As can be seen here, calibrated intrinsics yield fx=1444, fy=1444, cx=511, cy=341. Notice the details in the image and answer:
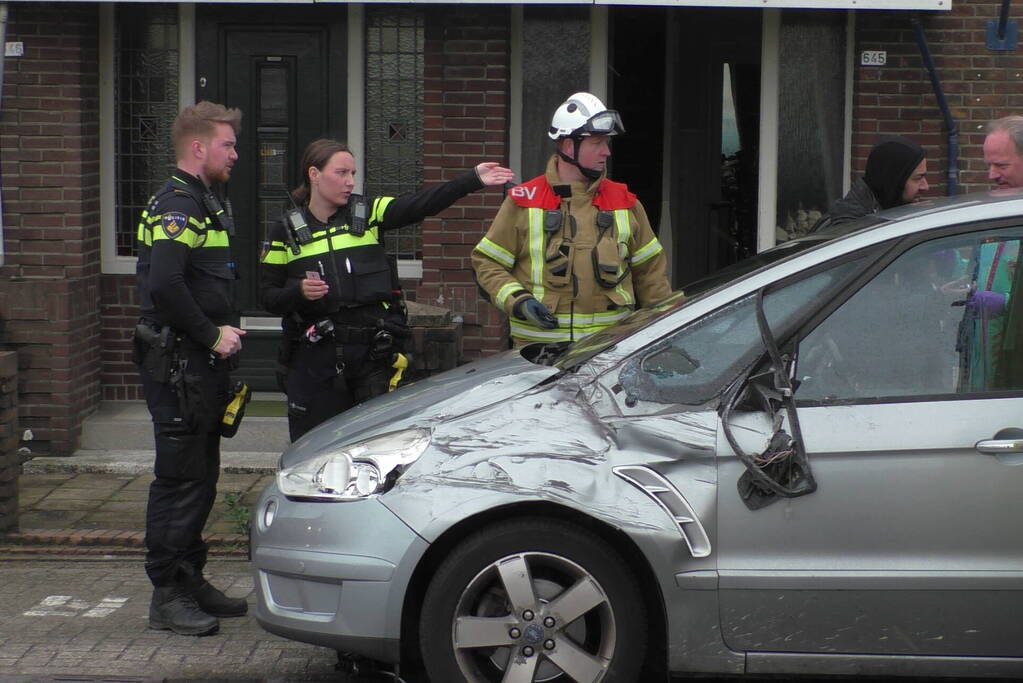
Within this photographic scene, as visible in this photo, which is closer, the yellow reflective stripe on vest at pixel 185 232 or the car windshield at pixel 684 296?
the car windshield at pixel 684 296

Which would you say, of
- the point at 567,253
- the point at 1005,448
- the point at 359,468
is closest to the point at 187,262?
the point at 359,468

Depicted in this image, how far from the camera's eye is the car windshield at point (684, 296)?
4.62 meters

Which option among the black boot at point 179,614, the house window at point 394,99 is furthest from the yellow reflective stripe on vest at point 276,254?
the house window at point 394,99

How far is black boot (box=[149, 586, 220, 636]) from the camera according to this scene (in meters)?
5.47

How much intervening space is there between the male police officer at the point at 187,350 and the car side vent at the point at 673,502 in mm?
1834

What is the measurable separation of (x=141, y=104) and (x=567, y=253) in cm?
424

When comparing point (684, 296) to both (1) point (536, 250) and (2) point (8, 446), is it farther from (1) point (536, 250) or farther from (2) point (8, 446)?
(2) point (8, 446)

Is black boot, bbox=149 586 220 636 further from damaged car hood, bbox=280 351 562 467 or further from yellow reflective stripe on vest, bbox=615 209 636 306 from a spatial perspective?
yellow reflective stripe on vest, bbox=615 209 636 306

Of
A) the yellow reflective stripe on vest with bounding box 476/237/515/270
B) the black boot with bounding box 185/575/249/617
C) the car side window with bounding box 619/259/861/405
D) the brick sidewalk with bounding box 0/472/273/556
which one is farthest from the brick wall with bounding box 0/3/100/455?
the car side window with bounding box 619/259/861/405

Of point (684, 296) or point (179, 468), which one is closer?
point (684, 296)

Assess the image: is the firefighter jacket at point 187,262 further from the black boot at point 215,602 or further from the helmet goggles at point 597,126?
the helmet goggles at point 597,126

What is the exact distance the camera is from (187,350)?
214 inches

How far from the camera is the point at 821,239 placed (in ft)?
15.3

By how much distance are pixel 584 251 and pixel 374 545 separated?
6.51ft
